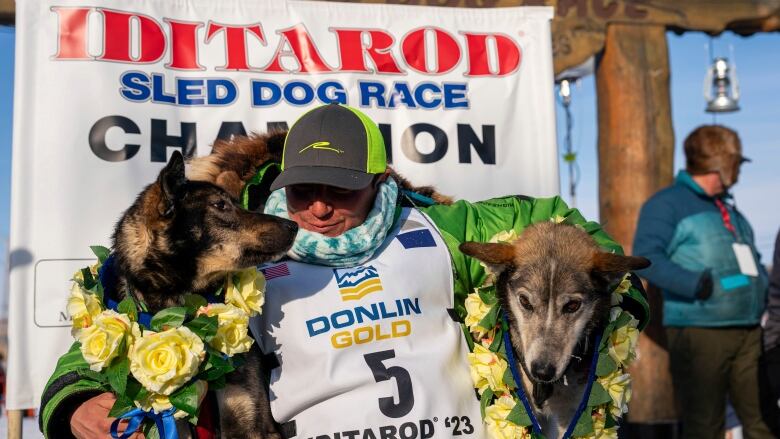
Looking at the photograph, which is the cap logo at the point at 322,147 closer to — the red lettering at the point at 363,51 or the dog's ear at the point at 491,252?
the dog's ear at the point at 491,252

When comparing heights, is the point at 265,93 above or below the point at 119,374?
above

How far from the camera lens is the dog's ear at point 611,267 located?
268 cm

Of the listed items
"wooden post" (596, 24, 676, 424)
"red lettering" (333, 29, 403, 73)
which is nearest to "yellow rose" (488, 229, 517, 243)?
"red lettering" (333, 29, 403, 73)

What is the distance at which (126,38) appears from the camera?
4176mm

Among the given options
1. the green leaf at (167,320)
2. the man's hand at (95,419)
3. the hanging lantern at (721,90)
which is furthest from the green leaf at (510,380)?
the hanging lantern at (721,90)

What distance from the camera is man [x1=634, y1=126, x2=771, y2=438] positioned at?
538cm

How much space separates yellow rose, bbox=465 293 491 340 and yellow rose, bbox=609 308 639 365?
43 cm

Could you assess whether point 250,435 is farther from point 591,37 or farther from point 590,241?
→ point 591,37

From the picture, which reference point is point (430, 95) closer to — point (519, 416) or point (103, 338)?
point (519, 416)

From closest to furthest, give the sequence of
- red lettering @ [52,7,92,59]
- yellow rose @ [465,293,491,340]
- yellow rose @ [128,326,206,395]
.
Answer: yellow rose @ [128,326,206,395] < yellow rose @ [465,293,491,340] < red lettering @ [52,7,92,59]

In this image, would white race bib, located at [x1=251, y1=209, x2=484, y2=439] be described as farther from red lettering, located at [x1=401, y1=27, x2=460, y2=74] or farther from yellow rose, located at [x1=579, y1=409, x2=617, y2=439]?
red lettering, located at [x1=401, y1=27, x2=460, y2=74]

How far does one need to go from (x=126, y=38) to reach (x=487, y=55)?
195 cm

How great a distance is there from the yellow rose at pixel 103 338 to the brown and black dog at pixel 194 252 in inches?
7.8

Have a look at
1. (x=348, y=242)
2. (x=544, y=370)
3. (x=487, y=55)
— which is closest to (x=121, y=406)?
(x=348, y=242)
